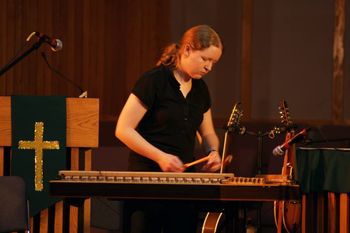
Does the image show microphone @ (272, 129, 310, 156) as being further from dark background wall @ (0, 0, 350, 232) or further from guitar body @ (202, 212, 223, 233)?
dark background wall @ (0, 0, 350, 232)

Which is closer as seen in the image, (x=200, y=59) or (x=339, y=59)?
(x=200, y=59)

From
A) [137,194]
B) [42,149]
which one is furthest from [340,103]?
[137,194]

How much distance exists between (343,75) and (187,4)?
69.8 inches

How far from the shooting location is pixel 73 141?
16.5 feet

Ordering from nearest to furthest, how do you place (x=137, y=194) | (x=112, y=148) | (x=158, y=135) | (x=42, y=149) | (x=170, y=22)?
(x=137, y=194) < (x=158, y=135) < (x=42, y=149) < (x=112, y=148) < (x=170, y=22)

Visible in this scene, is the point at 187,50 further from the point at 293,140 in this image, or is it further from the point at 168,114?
the point at 293,140

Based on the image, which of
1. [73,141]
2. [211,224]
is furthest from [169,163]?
[211,224]

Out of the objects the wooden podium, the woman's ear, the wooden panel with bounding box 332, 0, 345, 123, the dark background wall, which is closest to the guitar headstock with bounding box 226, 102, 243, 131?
the dark background wall

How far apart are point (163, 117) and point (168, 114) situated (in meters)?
0.03

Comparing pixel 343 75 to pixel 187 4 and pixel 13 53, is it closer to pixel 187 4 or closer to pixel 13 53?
pixel 187 4

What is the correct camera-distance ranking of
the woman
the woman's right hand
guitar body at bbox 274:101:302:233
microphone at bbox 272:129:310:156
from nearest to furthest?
the woman's right hand
the woman
microphone at bbox 272:129:310:156
guitar body at bbox 274:101:302:233

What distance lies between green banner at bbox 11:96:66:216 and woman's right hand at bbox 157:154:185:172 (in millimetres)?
1137

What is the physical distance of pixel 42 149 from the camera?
5.02 meters

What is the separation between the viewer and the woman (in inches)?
162
